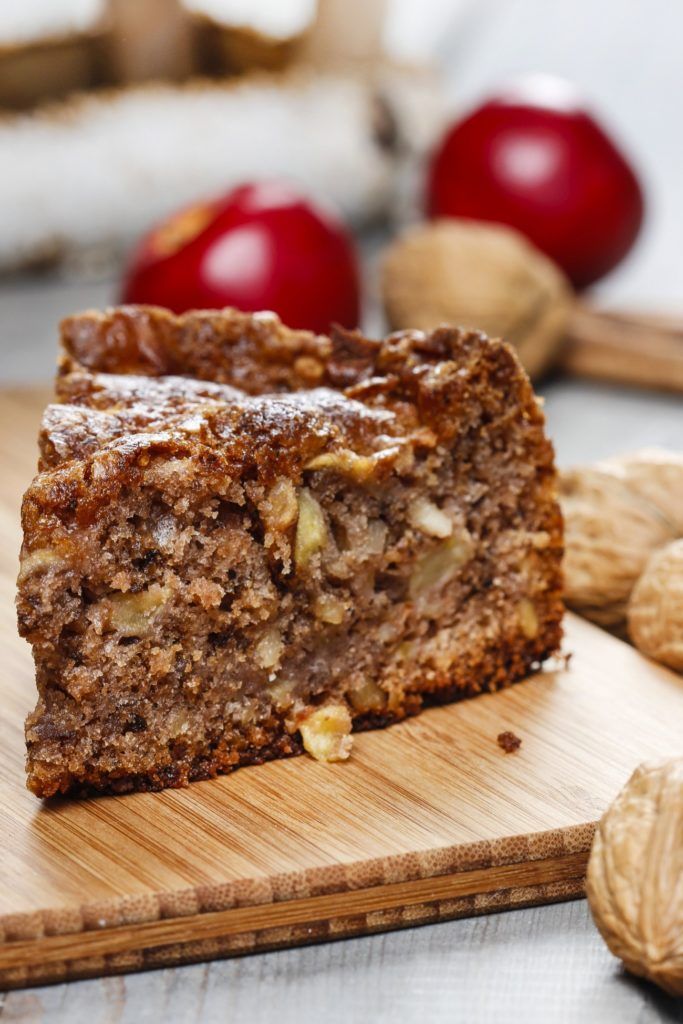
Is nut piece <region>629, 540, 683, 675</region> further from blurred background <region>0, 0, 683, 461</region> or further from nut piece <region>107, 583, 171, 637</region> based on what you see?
blurred background <region>0, 0, 683, 461</region>

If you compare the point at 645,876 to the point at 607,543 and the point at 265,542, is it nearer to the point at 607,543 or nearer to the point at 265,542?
the point at 265,542

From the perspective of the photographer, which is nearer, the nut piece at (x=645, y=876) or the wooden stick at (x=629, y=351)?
the nut piece at (x=645, y=876)

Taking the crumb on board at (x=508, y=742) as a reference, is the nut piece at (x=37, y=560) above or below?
above

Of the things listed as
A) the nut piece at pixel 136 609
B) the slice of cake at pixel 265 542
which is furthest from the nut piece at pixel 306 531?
the nut piece at pixel 136 609

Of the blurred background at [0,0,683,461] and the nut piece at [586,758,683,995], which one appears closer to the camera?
the nut piece at [586,758,683,995]

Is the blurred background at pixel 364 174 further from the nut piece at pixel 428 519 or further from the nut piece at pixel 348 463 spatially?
the nut piece at pixel 348 463

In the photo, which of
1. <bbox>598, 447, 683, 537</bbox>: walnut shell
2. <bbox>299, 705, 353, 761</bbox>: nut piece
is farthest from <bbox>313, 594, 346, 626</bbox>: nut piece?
<bbox>598, 447, 683, 537</bbox>: walnut shell

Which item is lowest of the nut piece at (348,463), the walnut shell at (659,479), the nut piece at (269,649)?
the nut piece at (269,649)

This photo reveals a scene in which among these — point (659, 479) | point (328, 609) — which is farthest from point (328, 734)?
point (659, 479)

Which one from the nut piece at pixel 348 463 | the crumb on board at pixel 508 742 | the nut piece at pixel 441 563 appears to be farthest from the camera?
the nut piece at pixel 441 563
